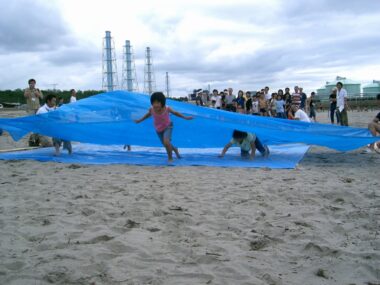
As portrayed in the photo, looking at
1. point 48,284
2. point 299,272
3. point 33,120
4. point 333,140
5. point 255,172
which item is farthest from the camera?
point 33,120

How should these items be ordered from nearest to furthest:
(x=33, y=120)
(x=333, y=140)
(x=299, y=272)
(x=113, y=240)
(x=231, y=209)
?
(x=299, y=272) < (x=113, y=240) < (x=231, y=209) < (x=333, y=140) < (x=33, y=120)

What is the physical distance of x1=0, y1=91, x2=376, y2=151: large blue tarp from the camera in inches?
215

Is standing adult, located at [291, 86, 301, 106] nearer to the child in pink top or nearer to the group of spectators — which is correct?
the group of spectators

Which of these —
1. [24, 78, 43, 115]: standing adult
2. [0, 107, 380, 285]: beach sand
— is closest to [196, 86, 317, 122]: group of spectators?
[24, 78, 43, 115]: standing adult

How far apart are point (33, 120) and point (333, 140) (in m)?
4.75

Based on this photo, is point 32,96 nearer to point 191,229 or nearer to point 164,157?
point 164,157

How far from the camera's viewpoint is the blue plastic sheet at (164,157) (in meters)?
5.30

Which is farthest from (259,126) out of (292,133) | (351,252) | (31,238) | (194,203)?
(31,238)

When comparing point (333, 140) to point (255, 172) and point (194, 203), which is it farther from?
point (194, 203)

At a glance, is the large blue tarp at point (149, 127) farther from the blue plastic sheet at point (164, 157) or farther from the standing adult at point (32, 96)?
the standing adult at point (32, 96)

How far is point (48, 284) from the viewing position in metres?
1.77

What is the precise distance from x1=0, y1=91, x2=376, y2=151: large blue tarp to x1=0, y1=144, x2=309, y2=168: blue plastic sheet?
23 centimetres

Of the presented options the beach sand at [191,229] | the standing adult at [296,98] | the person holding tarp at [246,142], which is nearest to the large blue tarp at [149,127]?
the person holding tarp at [246,142]

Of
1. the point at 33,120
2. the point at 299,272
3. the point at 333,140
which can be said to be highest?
the point at 33,120
